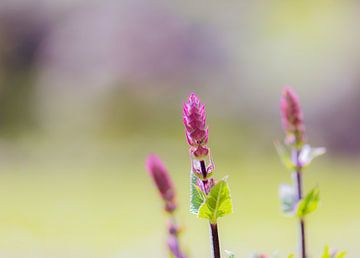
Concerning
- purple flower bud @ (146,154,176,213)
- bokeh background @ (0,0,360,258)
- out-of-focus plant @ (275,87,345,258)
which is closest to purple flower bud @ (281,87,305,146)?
out-of-focus plant @ (275,87,345,258)

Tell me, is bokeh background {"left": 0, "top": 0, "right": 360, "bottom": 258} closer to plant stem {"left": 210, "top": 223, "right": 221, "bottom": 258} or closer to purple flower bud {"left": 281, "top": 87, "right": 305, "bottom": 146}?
purple flower bud {"left": 281, "top": 87, "right": 305, "bottom": 146}

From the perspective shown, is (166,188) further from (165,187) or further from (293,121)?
(293,121)

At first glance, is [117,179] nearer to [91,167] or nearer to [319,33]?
[91,167]

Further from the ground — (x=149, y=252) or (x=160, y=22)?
(x=160, y=22)

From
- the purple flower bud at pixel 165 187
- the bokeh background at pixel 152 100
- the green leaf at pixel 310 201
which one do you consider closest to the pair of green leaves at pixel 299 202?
the green leaf at pixel 310 201

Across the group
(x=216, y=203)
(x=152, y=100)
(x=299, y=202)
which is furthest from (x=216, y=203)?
(x=152, y=100)

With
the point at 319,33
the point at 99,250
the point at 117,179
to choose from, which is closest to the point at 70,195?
the point at 117,179
